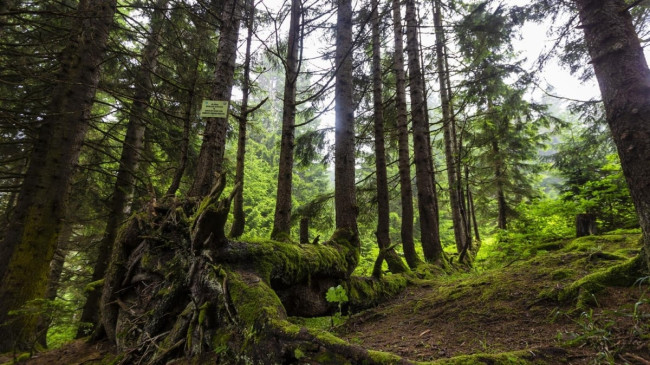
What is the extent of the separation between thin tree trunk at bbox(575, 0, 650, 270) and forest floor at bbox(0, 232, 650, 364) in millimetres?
858

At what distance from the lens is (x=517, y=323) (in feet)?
9.89

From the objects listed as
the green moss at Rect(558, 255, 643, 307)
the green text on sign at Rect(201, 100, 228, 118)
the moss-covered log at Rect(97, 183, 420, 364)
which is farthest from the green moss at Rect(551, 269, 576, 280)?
the green text on sign at Rect(201, 100, 228, 118)

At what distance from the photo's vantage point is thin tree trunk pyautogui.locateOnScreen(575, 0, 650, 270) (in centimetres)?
271

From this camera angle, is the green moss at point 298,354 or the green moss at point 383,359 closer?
the green moss at point 383,359

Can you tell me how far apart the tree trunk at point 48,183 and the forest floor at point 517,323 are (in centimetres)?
87

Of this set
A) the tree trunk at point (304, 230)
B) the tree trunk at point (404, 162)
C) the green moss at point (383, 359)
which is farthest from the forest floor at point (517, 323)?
the tree trunk at point (404, 162)

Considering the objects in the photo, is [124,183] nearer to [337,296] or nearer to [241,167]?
[241,167]

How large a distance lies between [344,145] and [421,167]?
371 cm

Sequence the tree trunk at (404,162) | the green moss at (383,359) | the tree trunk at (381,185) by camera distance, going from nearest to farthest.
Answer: the green moss at (383,359) < the tree trunk at (381,185) < the tree trunk at (404,162)

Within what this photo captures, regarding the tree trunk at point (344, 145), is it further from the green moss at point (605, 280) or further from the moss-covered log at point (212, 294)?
the green moss at point (605, 280)

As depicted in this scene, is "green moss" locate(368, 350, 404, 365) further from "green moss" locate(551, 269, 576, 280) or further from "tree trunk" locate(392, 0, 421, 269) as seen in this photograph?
"tree trunk" locate(392, 0, 421, 269)

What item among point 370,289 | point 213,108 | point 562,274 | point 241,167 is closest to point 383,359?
point 562,274

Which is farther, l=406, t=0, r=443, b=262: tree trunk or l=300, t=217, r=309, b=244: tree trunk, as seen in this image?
l=406, t=0, r=443, b=262: tree trunk

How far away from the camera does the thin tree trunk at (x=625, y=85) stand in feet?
8.90
